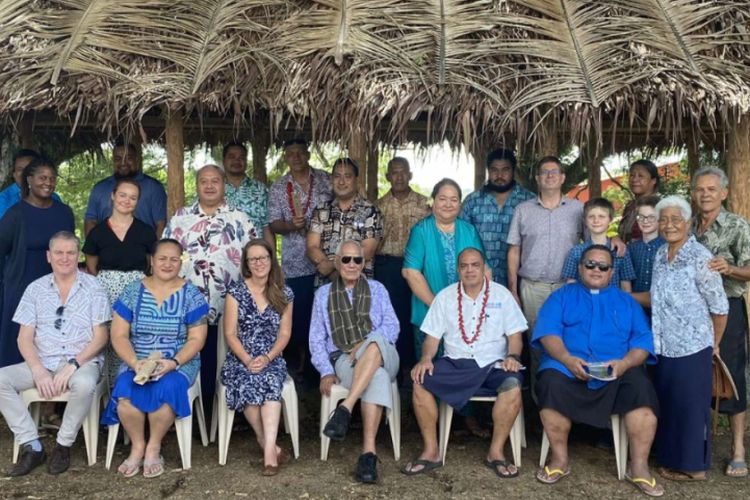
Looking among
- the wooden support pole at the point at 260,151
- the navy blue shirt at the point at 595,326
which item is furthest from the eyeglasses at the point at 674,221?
the wooden support pole at the point at 260,151

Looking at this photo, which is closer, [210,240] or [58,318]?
[58,318]

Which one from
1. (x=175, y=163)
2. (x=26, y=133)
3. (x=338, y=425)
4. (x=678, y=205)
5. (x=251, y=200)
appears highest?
(x=26, y=133)

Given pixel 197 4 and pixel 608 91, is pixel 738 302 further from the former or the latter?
pixel 197 4

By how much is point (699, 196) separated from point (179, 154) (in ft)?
11.3

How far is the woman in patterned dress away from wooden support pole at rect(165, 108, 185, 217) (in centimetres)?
115

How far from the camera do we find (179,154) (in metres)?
4.93

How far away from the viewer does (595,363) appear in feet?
12.3

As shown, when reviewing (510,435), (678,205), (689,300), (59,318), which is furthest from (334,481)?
Answer: (678,205)

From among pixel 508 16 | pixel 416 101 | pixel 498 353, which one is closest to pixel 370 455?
pixel 498 353

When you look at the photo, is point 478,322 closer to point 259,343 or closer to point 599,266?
point 599,266

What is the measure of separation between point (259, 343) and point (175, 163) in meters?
1.66

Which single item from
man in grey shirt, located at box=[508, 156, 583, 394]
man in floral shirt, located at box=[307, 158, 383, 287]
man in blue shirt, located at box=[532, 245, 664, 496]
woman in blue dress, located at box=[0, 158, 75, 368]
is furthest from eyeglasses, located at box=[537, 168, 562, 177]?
woman in blue dress, located at box=[0, 158, 75, 368]

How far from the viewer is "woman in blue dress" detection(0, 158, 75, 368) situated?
14.3ft

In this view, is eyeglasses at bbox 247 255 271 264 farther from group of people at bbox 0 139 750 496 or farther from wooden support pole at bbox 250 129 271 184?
wooden support pole at bbox 250 129 271 184
